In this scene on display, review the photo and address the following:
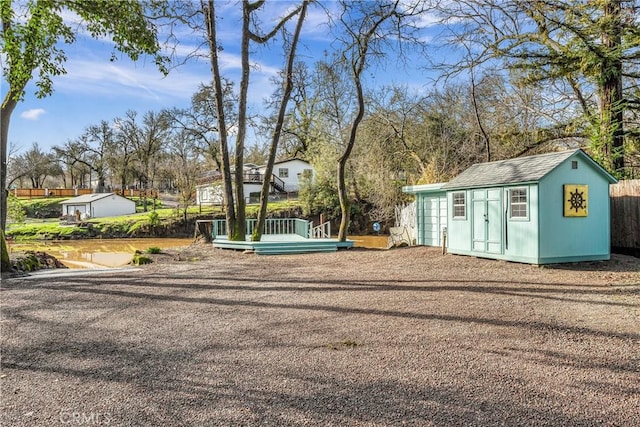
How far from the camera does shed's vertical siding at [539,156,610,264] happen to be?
8.63m

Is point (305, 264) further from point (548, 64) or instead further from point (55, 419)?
point (548, 64)

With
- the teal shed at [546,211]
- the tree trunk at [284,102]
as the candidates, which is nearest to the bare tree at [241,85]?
the tree trunk at [284,102]

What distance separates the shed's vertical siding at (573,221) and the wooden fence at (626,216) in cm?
121

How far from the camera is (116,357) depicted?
370 centimetres

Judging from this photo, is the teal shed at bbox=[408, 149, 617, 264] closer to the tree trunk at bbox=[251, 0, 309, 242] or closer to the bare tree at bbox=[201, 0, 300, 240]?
the tree trunk at bbox=[251, 0, 309, 242]

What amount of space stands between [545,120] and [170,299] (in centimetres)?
1533

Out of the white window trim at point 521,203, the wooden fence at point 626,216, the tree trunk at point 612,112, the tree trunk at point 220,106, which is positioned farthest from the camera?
the tree trunk at point 220,106

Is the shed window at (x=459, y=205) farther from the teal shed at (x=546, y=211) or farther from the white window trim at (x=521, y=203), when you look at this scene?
the white window trim at (x=521, y=203)

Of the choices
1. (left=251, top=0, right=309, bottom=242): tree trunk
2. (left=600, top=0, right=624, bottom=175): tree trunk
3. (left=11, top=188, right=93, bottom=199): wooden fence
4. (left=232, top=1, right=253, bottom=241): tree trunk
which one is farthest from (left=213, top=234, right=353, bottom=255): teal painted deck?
(left=11, top=188, right=93, bottom=199): wooden fence

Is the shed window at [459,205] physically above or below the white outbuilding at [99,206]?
below

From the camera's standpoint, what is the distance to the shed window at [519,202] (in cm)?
885

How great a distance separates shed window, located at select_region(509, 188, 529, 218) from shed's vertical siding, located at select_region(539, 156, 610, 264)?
1.09 ft

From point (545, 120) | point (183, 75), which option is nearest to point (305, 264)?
point (183, 75)

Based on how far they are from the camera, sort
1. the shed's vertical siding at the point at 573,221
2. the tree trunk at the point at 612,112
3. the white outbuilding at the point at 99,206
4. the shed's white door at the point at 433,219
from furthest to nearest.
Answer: the white outbuilding at the point at 99,206 → the shed's white door at the point at 433,219 → the tree trunk at the point at 612,112 → the shed's vertical siding at the point at 573,221
